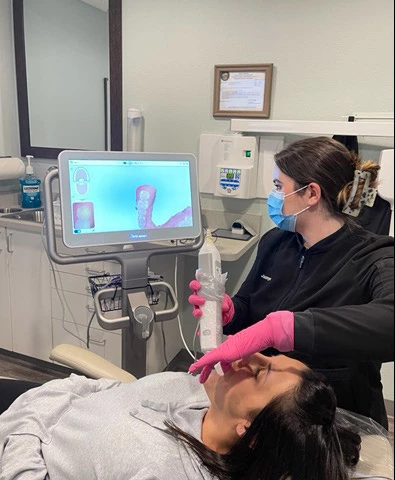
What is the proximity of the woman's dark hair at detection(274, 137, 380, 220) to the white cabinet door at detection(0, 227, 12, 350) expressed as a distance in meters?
1.82

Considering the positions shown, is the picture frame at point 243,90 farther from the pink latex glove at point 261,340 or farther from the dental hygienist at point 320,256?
the pink latex glove at point 261,340

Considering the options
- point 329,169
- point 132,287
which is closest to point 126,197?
point 132,287

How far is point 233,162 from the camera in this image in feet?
7.70

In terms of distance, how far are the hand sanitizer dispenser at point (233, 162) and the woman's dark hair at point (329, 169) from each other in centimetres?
88

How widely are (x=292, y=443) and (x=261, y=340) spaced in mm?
238

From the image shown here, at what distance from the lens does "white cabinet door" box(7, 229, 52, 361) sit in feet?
7.95

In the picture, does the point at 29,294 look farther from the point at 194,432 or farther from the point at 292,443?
the point at 292,443

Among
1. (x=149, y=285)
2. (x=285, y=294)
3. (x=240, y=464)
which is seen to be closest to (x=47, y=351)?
(x=149, y=285)

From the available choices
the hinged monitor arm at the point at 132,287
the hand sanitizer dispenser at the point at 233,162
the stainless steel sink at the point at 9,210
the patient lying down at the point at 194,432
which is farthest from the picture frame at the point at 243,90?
the patient lying down at the point at 194,432

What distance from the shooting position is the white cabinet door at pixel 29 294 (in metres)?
2.42

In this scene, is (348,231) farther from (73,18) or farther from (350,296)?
(73,18)

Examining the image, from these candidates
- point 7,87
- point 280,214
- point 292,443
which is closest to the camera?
point 292,443

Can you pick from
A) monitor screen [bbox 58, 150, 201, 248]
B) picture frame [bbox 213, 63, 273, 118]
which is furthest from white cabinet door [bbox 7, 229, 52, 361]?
picture frame [bbox 213, 63, 273, 118]

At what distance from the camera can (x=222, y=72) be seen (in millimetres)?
2318
